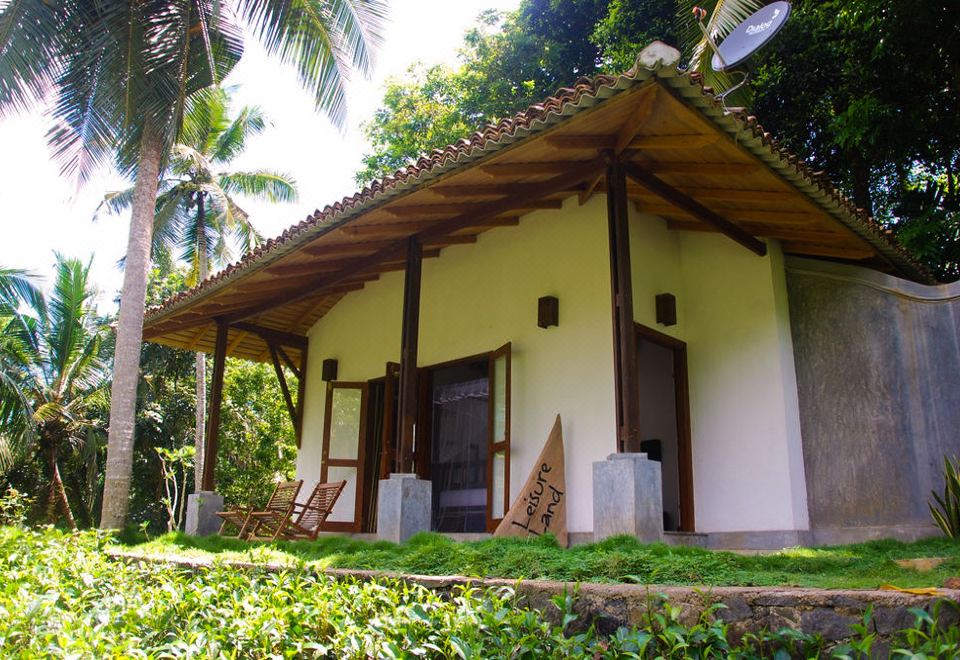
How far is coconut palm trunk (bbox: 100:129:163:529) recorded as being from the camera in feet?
30.4

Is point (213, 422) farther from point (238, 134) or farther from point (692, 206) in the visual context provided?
point (238, 134)

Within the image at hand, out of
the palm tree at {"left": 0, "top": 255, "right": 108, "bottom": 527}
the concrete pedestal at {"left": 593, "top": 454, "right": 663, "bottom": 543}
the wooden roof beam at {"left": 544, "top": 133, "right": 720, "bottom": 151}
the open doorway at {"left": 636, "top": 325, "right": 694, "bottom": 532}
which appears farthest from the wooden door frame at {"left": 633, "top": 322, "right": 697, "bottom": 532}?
the palm tree at {"left": 0, "top": 255, "right": 108, "bottom": 527}

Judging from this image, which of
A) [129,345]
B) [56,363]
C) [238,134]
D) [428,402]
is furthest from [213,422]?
[238,134]

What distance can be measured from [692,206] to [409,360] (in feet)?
9.18

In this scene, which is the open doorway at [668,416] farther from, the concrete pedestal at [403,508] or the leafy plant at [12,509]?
the leafy plant at [12,509]

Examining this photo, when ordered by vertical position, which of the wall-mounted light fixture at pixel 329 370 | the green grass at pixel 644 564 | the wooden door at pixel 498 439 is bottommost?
the green grass at pixel 644 564

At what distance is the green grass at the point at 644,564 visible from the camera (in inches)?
145

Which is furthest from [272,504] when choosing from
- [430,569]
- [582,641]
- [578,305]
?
[582,641]

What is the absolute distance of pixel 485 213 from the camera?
705cm

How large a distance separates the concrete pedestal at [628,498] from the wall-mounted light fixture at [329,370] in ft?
18.7

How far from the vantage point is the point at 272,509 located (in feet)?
28.3

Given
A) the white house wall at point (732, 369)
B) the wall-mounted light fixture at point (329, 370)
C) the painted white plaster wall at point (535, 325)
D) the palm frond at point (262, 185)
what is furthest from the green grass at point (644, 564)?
the palm frond at point (262, 185)

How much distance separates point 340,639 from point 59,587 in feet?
7.34

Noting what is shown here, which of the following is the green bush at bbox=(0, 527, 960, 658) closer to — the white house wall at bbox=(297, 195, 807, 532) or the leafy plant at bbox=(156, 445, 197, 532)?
the white house wall at bbox=(297, 195, 807, 532)
